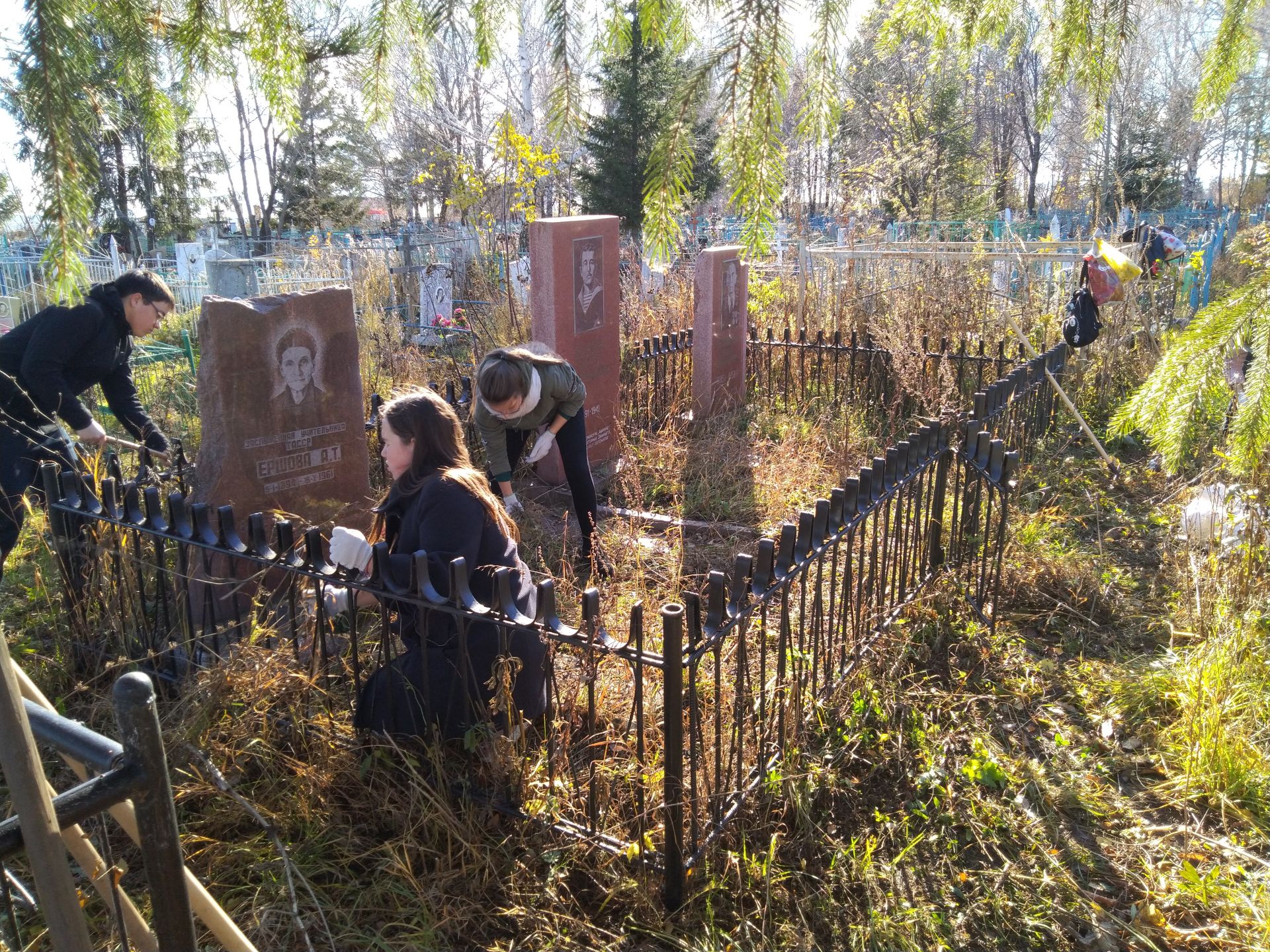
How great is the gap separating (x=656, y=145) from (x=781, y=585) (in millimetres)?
1414

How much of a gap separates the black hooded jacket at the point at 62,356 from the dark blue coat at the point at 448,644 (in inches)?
97.9

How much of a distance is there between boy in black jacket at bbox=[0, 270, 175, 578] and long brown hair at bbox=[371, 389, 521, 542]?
2.12 metres

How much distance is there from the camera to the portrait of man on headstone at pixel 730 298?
781 centimetres

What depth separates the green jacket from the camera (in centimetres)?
471

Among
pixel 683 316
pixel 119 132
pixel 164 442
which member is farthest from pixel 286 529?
pixel 683 316

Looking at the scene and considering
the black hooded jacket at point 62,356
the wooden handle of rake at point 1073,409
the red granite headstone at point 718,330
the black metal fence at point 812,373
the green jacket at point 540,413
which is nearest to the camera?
the black hooded jacket at point 62,356

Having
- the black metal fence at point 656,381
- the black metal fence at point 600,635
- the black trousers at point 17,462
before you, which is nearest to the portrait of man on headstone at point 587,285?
the black metal fence at point 656,381

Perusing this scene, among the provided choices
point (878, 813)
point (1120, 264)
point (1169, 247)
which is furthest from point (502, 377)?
point (1169, 247)

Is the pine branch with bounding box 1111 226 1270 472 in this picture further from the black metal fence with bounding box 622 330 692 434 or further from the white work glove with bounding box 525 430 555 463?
the black metal fence with bounding box 622 330 692 434

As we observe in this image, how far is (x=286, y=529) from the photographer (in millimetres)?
2912

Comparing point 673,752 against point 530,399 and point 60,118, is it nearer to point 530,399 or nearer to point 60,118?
point 60,118

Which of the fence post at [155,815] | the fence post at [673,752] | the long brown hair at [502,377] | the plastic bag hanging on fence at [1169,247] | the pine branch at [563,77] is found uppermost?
the pine branch at [563,77]

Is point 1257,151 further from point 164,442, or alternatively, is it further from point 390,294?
point 164,442

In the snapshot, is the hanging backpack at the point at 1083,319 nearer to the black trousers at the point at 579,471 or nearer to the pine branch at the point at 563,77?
the black trousers at the point at 579,471
